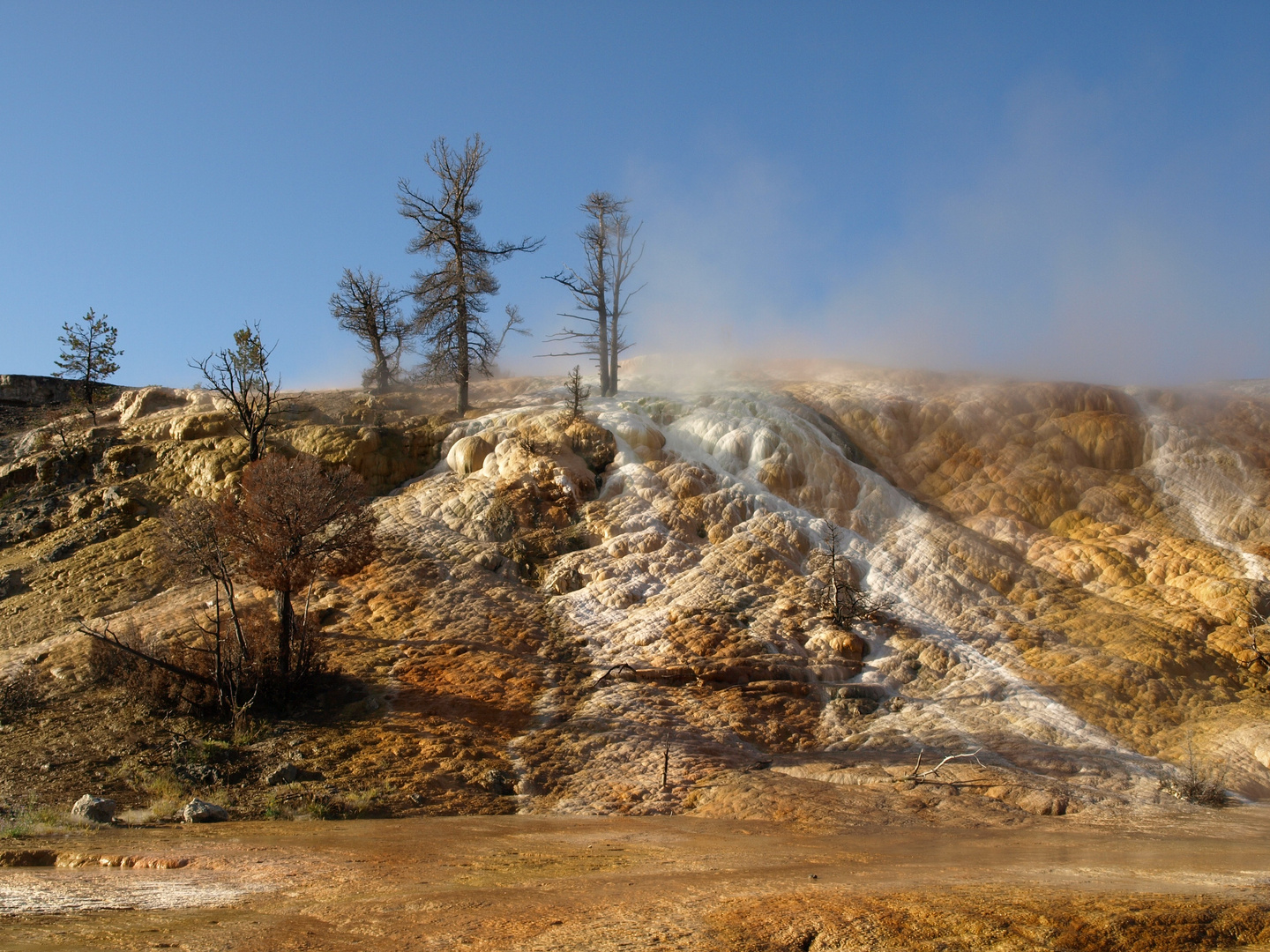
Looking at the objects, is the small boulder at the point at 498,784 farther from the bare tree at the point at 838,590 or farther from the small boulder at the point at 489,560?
the bare tree at the point at 838,590

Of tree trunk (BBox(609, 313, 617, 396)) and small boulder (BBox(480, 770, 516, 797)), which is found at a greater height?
A: tree trunk (BBox(609, 313, 617, 396))

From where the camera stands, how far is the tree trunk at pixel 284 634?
14.9m

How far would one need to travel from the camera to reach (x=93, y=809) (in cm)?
1045

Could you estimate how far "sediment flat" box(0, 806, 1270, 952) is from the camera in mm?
5594

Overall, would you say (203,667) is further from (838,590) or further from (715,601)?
(838,590)

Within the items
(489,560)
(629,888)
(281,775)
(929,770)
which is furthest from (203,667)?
(929,770)

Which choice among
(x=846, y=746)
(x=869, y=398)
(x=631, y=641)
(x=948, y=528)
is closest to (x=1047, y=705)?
(x=846, y=746)

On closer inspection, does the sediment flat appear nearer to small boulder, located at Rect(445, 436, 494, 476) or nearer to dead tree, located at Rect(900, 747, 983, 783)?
dead tree, located at Rect(900, 747, 983, 783)

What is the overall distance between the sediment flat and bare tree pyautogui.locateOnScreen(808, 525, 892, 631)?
7.52 metres

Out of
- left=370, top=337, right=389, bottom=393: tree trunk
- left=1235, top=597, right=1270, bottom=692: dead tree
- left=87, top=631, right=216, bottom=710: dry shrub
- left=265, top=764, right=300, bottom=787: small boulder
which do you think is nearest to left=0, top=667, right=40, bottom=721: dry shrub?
left=87, top=631, right=216, bottom=710: dry shrub

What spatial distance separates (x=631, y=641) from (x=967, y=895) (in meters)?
11.6

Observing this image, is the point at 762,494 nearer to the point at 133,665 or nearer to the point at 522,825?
the point at 522,825

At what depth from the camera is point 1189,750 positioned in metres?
14.3

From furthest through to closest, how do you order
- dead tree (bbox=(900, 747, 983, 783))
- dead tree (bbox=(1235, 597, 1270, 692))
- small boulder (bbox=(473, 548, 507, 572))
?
small boulder (bbox=(473, 548, 507, 572)) → dead tree (bbox=(1235, 597, 1270, 692)) → dead tree (bbox=(900, 747, 983, 783))
